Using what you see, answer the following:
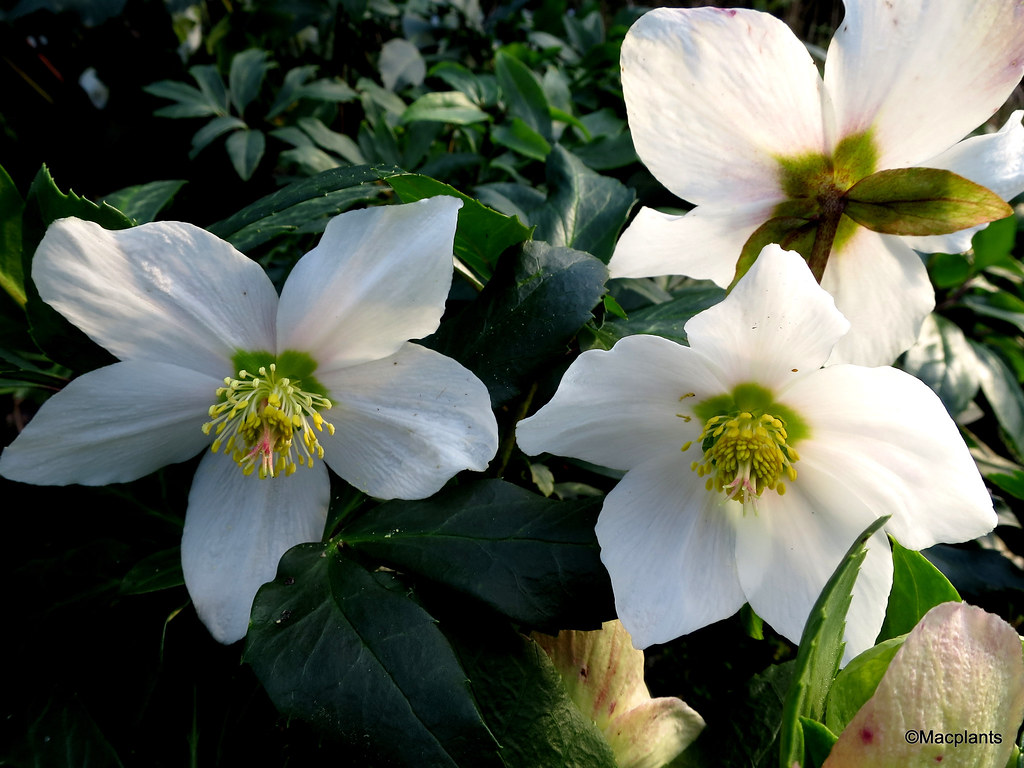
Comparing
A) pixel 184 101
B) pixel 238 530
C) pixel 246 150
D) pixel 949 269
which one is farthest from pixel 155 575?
pixel 949 269

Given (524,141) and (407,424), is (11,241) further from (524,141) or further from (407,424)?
(524,141)

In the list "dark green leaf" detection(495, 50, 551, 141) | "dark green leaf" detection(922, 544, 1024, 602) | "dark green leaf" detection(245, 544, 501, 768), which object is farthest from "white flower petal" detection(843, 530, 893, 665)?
"dark green leaf" detection(495, 50, 551, 141)

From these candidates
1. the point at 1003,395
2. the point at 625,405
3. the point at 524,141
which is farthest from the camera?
the point at 1003,395

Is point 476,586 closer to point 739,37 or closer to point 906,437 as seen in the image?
point 906,437

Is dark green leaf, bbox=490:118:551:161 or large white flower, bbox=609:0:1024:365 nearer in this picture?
large white flower, bbox=609:0:1024:365

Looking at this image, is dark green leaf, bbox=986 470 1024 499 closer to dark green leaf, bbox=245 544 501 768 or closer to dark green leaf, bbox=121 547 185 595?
dark green leaf, bbox=245 544 501 768

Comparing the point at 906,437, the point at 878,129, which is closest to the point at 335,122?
the point at 878,129

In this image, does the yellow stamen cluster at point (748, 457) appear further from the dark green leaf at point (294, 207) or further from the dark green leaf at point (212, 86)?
the dark green leaf at point (212, 86)

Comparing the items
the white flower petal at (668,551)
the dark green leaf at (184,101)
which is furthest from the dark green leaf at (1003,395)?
the dark green leaf at (184,101)
